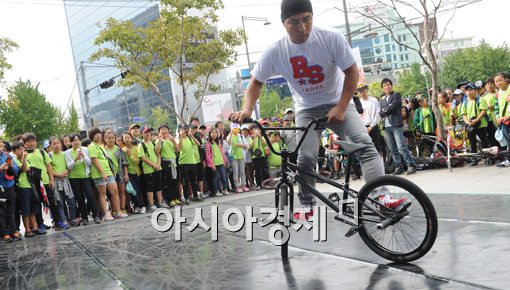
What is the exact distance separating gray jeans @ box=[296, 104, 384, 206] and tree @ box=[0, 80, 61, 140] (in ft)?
130

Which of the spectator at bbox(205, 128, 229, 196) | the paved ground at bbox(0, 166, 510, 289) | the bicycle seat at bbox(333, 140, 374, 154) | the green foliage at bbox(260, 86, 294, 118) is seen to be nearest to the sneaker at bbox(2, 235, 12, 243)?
the paved ground at bbox(0, 166, 510, 289)

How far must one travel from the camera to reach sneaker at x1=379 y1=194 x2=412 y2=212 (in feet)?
11.4

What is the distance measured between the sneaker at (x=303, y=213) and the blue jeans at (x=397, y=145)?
6464 millimetres

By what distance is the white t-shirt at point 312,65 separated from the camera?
3861 mm

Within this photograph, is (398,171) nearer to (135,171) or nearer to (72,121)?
(135,171)

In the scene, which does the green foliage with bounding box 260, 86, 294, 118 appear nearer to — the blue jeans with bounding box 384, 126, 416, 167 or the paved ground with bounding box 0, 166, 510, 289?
the blue jeans with bounding box 384, 126, 416, 167

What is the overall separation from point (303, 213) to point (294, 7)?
172 cm

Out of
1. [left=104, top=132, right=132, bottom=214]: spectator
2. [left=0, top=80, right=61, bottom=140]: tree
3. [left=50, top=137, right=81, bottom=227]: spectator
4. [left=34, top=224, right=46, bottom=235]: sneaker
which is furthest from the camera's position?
[left=0, top=80, right=61, bottom=140]: tree

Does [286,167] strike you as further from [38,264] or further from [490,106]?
[490,106]

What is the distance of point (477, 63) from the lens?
2234 inches

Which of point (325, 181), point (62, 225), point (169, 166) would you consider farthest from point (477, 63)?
point (325, 181)

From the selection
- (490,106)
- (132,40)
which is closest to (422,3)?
(490,106)

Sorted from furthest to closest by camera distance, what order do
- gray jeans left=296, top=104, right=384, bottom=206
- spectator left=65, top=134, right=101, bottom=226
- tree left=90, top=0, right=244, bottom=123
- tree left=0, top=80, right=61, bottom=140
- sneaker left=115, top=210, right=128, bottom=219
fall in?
tree left=0, top=80, right=61, bottom=140 → tree left=90, top=0, right=244, bottom=123 → sneaker left=115, top=210, right=128, bottom=219 → spectator left=65, top=134, right=101, bottom=226 → gray jeans left=296, top=104, right=384, bottom=206

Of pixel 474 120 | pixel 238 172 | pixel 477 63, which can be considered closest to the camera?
pixel 474 120
